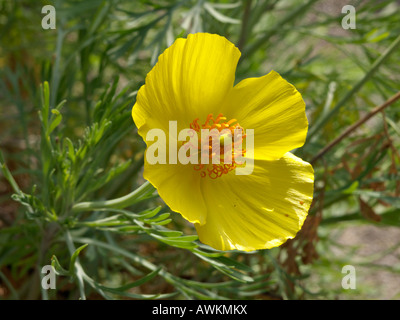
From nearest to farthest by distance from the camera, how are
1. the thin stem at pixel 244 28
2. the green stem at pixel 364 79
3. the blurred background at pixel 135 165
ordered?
the blurred background at pixel 135 165
the green stem at pixel 364 79
the thin stem at pixel 244 28

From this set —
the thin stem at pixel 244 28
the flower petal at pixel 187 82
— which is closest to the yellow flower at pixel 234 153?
the flower petal at pixel 187 82

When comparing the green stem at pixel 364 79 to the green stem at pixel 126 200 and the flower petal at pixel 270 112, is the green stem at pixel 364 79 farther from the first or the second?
the green stem at pixel 126 200

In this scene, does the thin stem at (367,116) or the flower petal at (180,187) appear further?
the thin stem at (367,116)

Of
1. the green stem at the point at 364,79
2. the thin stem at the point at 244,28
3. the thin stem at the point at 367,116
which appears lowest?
the thin stem at the point at 367,116

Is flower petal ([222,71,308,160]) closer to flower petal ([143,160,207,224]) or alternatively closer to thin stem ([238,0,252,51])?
flower petal ([143,160,207,224])

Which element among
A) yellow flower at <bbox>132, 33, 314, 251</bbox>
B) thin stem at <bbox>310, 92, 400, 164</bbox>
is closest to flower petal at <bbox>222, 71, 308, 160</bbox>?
yellow flower at <bbox>132, 33, 314, 251</bbox>
